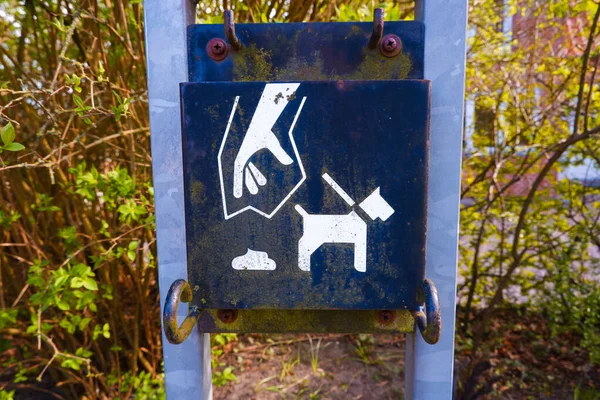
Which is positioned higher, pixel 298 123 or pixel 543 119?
pixel 543 119

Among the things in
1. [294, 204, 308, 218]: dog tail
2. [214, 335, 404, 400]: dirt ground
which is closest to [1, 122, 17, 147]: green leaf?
[294, 204, 308, 218]: dog tail

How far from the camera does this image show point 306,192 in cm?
91

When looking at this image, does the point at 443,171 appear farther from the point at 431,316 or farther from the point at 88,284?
the point at 88,284

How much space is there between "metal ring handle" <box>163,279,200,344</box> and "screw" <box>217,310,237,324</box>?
8 centimetres

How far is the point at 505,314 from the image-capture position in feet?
11.8

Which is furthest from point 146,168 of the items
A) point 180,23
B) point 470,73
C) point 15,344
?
point 470,73

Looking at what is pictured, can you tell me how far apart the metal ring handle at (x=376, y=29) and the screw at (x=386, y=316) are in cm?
70

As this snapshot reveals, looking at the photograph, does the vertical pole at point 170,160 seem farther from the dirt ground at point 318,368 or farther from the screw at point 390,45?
the dirt ground at point 318,368

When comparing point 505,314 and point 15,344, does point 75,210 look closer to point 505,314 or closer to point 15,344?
point 15,344

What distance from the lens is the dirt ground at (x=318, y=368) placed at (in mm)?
2582

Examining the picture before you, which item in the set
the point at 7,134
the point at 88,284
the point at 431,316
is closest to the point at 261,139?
the point at 431,316

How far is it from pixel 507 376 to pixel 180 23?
316 centimetres

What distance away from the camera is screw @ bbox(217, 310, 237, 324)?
104cm

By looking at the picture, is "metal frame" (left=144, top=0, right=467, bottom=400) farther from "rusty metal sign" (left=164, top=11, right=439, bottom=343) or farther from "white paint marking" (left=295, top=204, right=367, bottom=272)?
"white paint marking" (left=295, top=204, right=367, bottom=272)
